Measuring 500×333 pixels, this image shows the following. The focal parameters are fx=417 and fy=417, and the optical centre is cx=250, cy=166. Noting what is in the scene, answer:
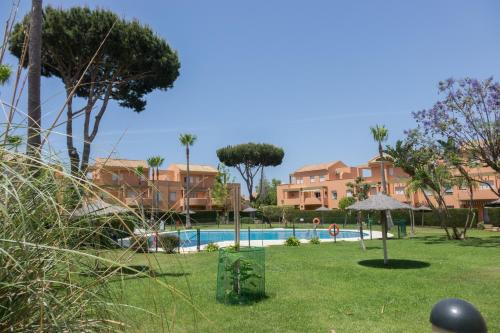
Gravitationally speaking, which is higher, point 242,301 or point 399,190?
point 399,190

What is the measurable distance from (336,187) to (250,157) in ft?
41.8

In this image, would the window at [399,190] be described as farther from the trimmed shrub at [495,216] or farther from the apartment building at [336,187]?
the trimmed shrub at [495,216]

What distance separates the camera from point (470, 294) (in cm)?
714

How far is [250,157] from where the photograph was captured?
2303 inches

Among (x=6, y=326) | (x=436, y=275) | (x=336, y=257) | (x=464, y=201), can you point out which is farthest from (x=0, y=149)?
(x=464, y=201)

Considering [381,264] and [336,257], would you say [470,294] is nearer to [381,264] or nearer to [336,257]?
[381,264]

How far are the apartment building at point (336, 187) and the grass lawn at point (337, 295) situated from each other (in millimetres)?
31067

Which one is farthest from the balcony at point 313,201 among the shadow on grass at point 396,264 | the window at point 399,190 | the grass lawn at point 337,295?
the shadow on grass at point 396,264

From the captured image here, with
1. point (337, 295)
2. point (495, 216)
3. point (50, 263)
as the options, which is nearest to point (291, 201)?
point (495, 216)

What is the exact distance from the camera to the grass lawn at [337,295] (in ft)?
17.1

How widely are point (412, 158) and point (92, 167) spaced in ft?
65.9

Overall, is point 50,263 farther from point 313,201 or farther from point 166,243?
point 313,201

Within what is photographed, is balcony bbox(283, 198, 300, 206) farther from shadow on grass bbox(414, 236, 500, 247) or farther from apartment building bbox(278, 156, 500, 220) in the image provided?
shadow on grass bbox(414, 236, 500, 247)

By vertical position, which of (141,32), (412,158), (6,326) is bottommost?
(6,326)
